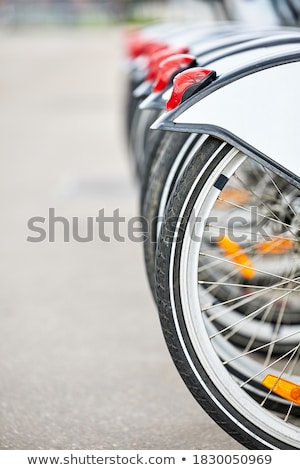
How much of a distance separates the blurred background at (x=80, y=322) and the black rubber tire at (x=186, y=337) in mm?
427

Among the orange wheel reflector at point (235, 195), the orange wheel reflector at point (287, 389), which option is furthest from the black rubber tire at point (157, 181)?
the orange wheel reflector at point (235, 195)

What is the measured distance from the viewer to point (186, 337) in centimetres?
268

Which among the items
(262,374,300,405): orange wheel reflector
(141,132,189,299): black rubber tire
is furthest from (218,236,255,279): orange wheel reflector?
(262,374,300,405): orange wheel reflector

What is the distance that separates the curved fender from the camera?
8.45 feet

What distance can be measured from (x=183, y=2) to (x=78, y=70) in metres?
10.6

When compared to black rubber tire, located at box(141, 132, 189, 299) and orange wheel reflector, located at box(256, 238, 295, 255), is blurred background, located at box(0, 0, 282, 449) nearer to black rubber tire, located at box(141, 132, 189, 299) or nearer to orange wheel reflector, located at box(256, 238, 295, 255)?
black rubber tire, located at box(141, 132, 189, 299)

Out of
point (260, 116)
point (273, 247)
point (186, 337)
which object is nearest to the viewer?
point (260, 116)

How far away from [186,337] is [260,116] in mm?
637

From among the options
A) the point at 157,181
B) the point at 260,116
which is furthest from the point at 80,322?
the point at 260,116

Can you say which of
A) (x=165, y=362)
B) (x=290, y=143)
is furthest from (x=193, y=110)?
(x=165, y=362)

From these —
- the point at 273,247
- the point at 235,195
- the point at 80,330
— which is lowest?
the point at 80,330

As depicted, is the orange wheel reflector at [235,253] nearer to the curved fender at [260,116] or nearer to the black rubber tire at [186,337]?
the black rubber tire at [186,337]

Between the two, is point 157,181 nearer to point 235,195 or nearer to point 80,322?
point 235,195
